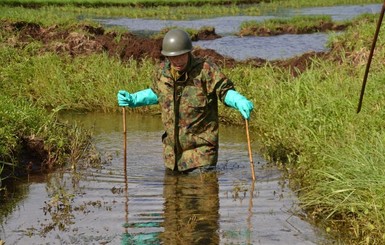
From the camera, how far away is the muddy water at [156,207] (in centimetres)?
614

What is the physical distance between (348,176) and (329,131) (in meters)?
1.32

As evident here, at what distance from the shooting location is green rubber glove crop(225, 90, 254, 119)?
7.27 metres

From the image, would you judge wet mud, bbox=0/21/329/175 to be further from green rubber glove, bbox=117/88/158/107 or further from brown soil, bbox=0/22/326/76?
green rubber glove, bbox=117/88/158/107

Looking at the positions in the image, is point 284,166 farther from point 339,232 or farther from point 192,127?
point 339,232

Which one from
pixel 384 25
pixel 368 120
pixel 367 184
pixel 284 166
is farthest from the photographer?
pixel 384 25

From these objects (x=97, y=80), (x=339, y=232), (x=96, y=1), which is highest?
(x=96, y=1)

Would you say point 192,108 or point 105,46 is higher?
point 105,46

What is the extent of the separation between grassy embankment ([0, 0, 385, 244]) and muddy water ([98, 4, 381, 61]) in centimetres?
377

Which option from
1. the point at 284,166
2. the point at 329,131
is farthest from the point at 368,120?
the point at 284,166

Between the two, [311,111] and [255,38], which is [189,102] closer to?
[311,111]

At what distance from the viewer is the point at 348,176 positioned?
627cm

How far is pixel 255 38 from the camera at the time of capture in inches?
890

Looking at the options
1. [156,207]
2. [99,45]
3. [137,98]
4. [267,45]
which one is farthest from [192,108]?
[267,45]

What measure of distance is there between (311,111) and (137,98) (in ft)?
5.49
